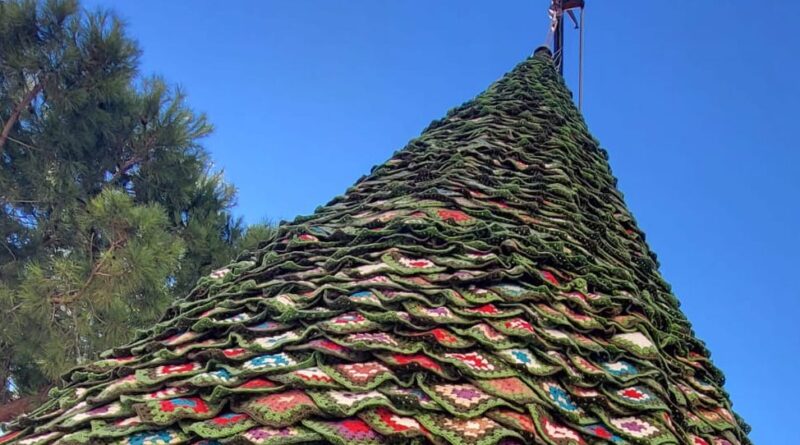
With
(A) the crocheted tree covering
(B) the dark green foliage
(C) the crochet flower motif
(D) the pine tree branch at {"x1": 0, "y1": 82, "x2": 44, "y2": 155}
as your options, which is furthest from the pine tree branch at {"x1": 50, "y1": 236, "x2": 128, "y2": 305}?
(C) the crochet flower motif

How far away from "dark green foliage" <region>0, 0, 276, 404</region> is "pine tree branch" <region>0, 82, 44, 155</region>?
1 cm

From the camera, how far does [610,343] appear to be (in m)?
1.59

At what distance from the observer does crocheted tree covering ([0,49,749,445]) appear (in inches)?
47.3

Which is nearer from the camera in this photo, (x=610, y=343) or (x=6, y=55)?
(x=610, y=343)

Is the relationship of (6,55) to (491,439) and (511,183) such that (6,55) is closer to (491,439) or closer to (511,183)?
(511,183)

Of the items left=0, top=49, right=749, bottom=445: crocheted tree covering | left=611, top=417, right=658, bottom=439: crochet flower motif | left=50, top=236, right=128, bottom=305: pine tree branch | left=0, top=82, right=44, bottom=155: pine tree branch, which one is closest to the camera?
left=0, top=49, right=749, bottom=445: crocheted tree covering

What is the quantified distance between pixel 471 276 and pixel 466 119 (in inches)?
60.5

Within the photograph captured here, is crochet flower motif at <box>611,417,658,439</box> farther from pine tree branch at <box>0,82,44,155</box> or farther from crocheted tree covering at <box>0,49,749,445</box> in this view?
pine tree branch at <box>0,82,44,155</box>

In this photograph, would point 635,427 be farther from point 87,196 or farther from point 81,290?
point 87,196

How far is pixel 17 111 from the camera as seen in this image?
5.91 m

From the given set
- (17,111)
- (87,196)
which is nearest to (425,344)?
(87,196)

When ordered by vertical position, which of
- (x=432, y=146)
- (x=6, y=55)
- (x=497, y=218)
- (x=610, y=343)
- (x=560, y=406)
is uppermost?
(x=6, y=55)

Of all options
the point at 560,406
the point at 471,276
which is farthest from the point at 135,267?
the point at 560,406

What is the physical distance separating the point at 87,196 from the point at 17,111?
92cm
